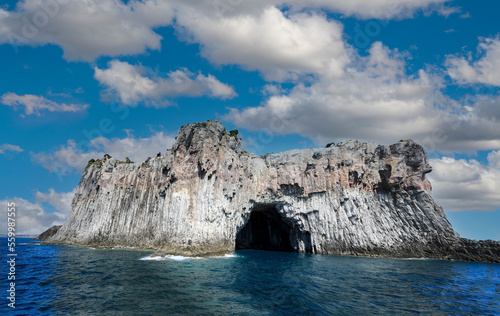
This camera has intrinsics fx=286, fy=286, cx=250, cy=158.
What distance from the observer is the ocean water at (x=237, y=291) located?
64.2 ft

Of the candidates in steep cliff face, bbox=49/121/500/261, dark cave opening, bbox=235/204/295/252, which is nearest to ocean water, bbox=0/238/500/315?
steep cliff face, bbox=49/121/500/261

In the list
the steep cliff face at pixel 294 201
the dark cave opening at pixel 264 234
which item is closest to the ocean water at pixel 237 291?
the steep cliff face at pixel 294 201

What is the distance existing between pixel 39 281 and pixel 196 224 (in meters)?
27.2

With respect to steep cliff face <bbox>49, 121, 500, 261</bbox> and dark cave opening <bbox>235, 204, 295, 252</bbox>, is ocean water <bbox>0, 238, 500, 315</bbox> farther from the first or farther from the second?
dark cave opening <bbox>235, 204, 295, 252</bbox>

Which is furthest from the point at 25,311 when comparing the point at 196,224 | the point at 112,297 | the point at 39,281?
the point at 196,224

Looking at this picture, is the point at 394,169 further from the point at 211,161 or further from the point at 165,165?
the point at 165,165

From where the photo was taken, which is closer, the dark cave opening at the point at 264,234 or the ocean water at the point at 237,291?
the ocean water at the point at 237,291

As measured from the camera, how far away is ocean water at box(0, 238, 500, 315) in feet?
64.2

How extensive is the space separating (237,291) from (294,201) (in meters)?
38.5

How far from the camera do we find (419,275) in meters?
34.7

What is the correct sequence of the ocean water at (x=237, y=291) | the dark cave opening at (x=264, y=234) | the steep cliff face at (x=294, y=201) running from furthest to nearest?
the dark cave opening at (x=264, y=234) < the steep cliff face at (x=294, y=201) < the ocean water at (x=237, y=291)

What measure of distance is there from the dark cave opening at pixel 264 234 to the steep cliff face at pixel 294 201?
19.0ft

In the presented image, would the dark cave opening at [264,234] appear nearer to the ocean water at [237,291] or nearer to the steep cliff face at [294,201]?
the steep cliff face at [294,201]

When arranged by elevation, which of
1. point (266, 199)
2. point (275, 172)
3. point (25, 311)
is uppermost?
point (275, 172)
